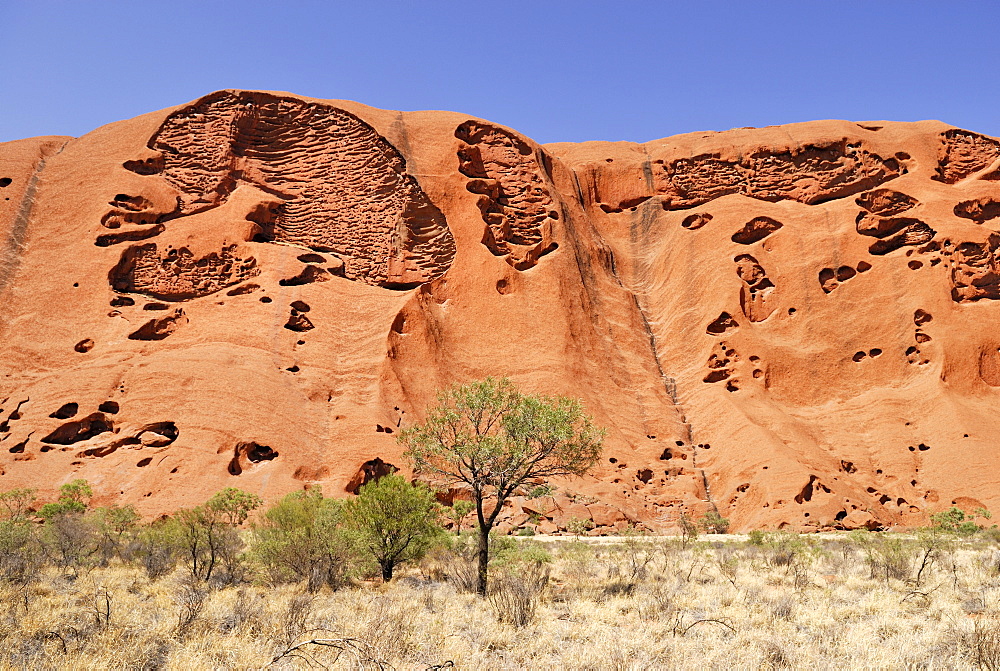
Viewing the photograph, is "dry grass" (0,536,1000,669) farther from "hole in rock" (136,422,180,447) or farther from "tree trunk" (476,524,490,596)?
"hole in rock" (136,422,180,447)

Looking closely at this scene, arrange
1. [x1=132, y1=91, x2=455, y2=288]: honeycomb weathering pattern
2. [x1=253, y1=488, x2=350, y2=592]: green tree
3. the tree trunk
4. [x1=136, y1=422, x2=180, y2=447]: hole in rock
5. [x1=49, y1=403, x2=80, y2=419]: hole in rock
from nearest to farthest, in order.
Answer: the tree trunk
[x1=253, y1=488, x2=350, y2=592]: green tree
[x1=136, y1=422, x2=180, y2=447]: hole in rock
[x1=49, y1=403, x2=80, y2=419]: hole in rock
[x1=132, y1=91, x2=455, y2=288]: honeycomb weathering pattern

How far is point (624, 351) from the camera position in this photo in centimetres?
3759

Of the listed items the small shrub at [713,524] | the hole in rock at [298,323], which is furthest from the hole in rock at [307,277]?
the small shrub at [713,524]

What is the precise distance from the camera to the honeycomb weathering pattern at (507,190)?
128 feet

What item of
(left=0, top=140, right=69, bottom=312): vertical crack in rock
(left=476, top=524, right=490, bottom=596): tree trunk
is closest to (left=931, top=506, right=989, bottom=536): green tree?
(left=476, top=524, right=490, bottom=596): tree trunk

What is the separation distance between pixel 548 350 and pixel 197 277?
61.0ft

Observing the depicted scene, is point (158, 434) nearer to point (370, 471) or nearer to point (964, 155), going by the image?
point (370, 471)

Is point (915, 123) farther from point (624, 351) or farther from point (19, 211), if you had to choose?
point (19, 211)

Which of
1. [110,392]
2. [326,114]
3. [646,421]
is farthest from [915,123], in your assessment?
[110,392]

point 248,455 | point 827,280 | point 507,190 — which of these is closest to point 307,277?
point 248,455

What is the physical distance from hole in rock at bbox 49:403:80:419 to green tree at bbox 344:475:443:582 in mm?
19425

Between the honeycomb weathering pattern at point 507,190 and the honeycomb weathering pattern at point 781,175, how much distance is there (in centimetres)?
1086

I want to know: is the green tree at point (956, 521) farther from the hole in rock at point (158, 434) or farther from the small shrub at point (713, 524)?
the hole in rock at point (158, 434)

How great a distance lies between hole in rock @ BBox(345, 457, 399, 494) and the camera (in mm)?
25850
